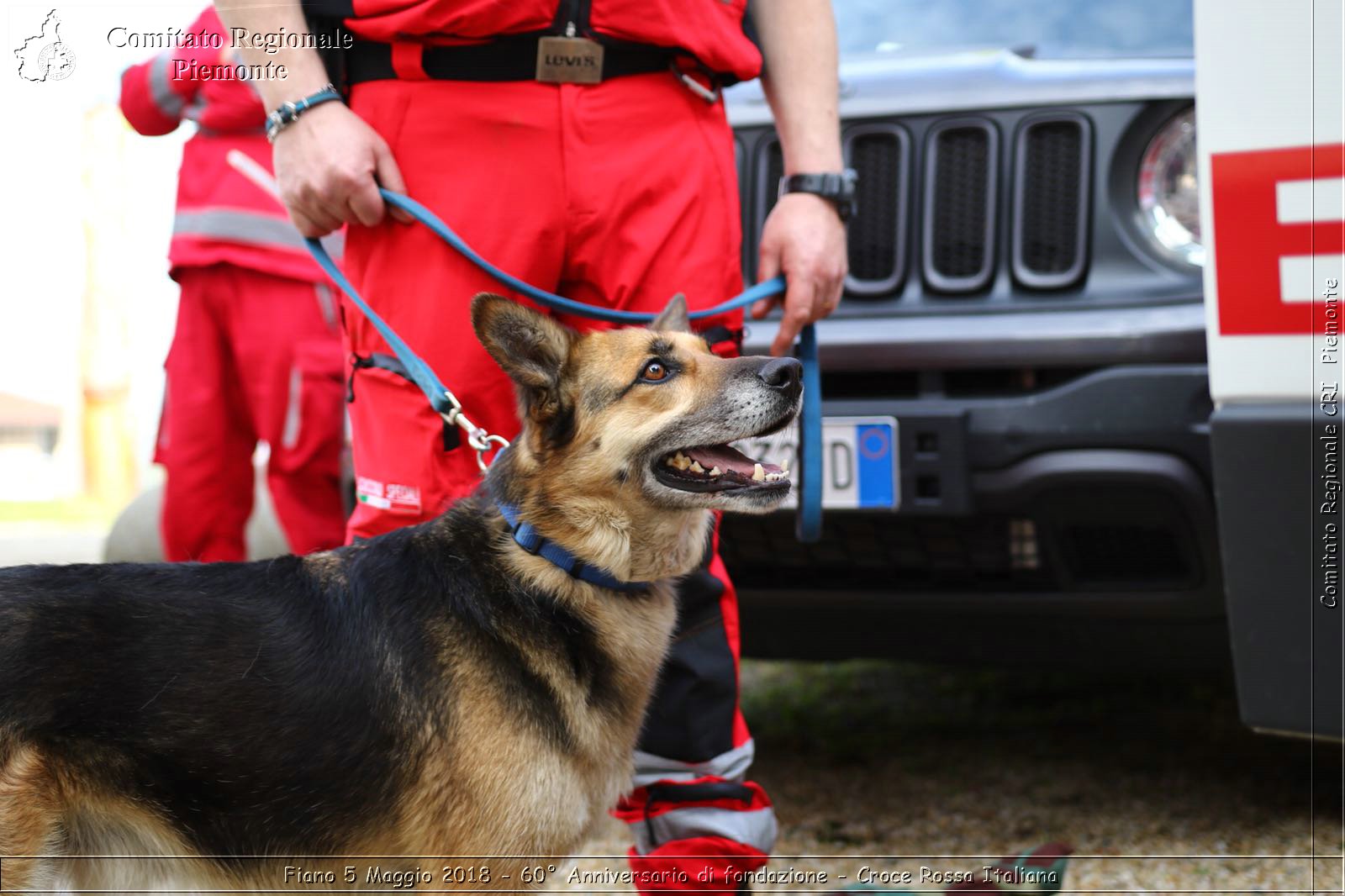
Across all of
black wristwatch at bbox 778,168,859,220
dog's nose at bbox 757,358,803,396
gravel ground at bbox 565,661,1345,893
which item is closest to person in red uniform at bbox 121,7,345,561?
gravel ground at bbox 565,661,1345,893

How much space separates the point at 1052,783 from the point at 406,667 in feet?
7.91

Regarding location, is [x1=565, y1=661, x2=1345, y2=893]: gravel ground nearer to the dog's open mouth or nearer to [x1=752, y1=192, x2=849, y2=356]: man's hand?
the dog's open mouth

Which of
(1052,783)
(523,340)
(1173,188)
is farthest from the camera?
(1052,783)

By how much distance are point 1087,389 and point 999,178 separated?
717mm

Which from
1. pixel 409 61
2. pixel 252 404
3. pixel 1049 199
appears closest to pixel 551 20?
pixel 409 61

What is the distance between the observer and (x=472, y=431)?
7.64 feet

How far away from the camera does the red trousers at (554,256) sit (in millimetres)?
2354

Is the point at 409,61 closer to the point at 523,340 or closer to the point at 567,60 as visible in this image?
the point at 567,60

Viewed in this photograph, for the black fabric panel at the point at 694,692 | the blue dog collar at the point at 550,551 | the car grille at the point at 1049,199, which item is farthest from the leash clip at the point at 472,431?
the car grille at the point at 1049,199

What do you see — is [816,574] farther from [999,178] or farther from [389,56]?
[389,56]

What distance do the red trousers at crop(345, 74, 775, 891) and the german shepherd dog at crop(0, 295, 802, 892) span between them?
14cm

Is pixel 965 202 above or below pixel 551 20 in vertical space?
below

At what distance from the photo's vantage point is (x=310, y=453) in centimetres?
397

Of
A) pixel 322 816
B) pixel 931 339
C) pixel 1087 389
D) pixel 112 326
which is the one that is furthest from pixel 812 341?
pixel 112 326
